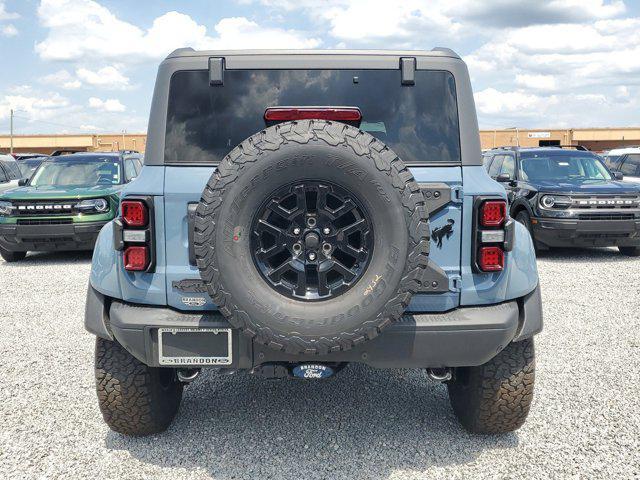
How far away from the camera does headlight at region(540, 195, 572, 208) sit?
907 centimetres

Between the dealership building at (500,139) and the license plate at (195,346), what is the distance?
1904 inches

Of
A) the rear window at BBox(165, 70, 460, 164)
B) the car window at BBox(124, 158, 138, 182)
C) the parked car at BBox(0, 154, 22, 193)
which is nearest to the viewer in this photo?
the rear window at BBox(165, 70, 460, 164)

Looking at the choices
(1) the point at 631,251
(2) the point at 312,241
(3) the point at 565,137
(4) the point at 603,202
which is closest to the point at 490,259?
(2) the point at 312,241

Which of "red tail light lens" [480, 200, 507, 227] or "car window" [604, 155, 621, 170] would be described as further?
"car window" [604, 155, 621, 170]

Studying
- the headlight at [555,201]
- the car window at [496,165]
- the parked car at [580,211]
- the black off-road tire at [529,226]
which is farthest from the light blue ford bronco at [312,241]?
the car window at [496,165]

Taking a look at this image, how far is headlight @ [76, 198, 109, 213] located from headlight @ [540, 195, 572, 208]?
22.4ft

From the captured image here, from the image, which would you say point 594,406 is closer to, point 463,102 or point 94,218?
point 463,102

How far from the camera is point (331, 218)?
2.56 meters

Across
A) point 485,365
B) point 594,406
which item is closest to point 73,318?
point 485,365

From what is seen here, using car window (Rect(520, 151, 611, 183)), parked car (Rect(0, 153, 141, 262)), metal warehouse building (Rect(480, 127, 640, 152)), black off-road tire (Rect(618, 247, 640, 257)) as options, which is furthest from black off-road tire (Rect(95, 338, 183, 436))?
metal warehouse building (Rect(480, 127, 640, 152))

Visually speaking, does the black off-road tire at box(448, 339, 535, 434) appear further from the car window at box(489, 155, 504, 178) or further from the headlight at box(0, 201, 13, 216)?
the car window at box(489, 155, 504, 178)

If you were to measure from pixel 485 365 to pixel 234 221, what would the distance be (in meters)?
1.58

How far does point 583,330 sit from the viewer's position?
5512 mm

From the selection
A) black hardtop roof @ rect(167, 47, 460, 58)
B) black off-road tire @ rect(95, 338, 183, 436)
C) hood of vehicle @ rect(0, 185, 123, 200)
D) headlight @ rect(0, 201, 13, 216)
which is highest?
black hardtop roof @ rect(167, 47, 460, 58)
